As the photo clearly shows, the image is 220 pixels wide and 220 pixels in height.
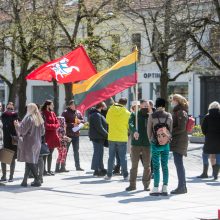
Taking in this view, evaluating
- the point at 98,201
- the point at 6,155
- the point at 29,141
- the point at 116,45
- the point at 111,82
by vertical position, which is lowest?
the point at 98,201

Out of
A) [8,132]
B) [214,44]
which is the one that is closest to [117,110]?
[8,132]

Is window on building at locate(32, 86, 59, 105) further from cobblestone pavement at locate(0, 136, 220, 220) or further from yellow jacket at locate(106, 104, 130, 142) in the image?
yellow jacket at locate(106, 104, 130, 142)

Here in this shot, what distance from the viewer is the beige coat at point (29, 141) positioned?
14883 millimetres

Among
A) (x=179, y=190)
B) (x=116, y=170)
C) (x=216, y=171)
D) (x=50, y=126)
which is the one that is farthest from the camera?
(x=116, y=170)

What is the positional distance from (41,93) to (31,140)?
3926 cm

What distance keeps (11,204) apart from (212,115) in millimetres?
5702

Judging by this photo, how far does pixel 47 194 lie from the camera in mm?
13875

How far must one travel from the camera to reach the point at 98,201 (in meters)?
12.8

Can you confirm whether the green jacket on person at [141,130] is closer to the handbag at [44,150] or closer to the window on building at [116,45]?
the handbag at [44,150]

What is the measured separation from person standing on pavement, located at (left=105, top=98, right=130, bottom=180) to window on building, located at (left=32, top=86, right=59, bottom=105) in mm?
37507

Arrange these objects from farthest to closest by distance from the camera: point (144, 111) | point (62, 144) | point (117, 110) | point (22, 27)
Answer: point (22, 27)
point (62, 144)
point (117, 110)
point (144, 111)

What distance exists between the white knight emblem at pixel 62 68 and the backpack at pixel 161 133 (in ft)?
14.2

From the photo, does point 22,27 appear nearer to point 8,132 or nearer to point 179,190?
point 8,132

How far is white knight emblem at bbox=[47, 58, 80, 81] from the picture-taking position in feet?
57.3
